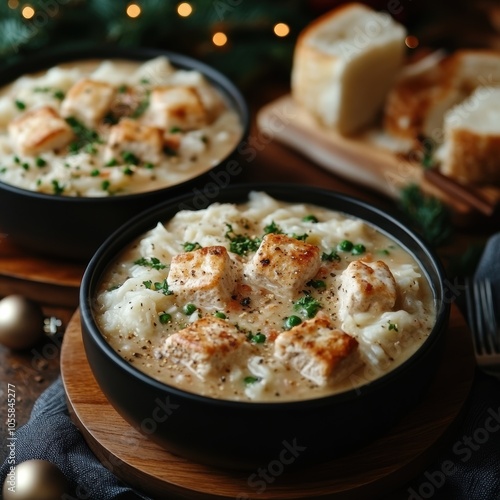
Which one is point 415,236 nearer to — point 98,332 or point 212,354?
point 212,354

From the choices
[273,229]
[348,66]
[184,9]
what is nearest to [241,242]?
[273,229]

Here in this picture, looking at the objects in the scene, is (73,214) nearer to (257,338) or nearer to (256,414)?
(257,338)

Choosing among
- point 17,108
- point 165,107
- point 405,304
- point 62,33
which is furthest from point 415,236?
point 62,33

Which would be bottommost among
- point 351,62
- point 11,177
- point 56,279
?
point 56,279

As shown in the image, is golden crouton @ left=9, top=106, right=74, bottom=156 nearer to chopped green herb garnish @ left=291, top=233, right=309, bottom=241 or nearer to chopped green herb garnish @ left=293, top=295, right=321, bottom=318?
chopped green herb garnish @ left=291, top=233, right=309, bottom=241

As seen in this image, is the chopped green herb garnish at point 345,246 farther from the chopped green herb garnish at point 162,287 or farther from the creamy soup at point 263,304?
the chopped green herb garnish at point 162,287

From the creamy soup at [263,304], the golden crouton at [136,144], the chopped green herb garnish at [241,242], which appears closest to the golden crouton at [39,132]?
the golden crouton at [136,144]
